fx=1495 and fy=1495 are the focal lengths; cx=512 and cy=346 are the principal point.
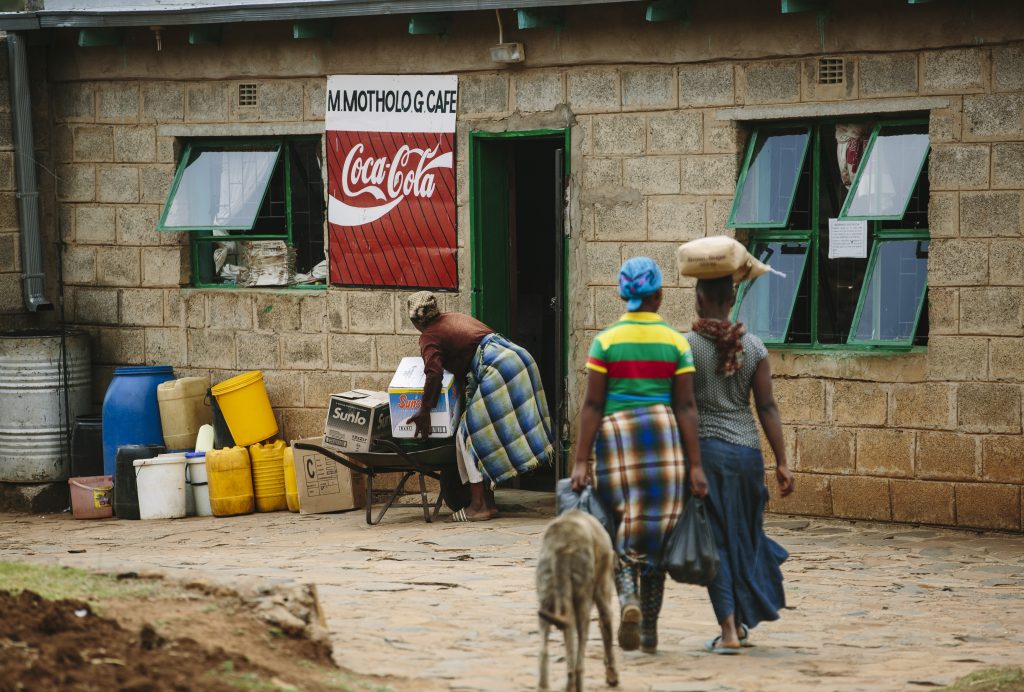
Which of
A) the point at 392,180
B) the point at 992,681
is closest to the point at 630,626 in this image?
the point at 992,681

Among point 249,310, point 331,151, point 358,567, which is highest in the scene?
point 331,151

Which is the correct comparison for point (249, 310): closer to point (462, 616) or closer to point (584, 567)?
point (462, 616)

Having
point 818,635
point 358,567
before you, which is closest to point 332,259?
point 358,567

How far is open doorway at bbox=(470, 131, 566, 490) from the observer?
11.2m

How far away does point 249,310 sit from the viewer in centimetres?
1220

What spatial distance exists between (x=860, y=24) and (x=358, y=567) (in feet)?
16.0

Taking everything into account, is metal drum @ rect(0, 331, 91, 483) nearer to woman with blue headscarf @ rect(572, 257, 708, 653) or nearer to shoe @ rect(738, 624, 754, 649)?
woman with blue headscarf @ rect(572, 257, 708, 653)

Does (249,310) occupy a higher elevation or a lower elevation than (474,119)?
lower

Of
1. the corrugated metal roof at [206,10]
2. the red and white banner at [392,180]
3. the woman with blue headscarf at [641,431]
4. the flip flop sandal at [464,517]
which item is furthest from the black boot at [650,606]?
the red and white banner at [392,180]

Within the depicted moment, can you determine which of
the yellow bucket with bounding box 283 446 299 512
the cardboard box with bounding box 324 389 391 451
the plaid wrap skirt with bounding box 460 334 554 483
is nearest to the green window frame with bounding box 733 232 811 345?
the plaid wrap skirt with bounding box 460 334 554 483

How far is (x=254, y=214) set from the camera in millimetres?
12164

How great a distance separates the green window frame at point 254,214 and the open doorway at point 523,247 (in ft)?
4.51

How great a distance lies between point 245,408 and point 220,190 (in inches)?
73.2

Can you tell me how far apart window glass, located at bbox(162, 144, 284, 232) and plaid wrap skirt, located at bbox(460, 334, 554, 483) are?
2.84m
